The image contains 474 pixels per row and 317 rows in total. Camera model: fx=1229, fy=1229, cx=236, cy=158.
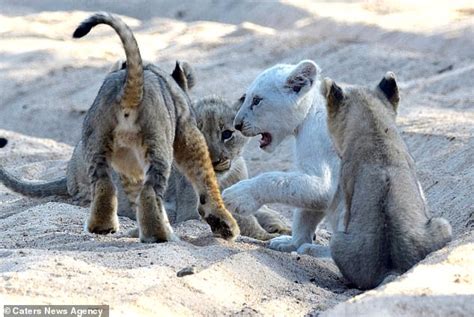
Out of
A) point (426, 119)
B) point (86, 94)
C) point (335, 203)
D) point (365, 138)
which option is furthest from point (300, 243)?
point (86, 94)

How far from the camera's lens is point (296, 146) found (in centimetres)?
864

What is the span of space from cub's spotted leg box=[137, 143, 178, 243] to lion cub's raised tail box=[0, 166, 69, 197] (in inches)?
148

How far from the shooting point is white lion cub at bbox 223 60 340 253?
816 centimetres

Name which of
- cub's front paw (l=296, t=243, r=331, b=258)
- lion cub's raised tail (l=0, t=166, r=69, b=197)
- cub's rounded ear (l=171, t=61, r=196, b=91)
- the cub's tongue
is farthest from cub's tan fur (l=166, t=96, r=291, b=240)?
lion cub's raised tail (l=0, t=166, r=69, b=197)

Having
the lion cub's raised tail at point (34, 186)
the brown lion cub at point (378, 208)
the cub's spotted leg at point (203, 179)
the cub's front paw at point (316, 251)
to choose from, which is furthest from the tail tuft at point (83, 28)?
the lion cub's raised tail at point (34, 186)

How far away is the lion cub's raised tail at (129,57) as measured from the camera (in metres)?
7.37

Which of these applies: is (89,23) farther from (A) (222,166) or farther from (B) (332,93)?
(A) (222,166)

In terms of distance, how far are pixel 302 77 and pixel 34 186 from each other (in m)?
3.58

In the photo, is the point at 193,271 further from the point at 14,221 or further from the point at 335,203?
the point at 14,221

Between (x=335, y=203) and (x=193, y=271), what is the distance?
1913 millimetres

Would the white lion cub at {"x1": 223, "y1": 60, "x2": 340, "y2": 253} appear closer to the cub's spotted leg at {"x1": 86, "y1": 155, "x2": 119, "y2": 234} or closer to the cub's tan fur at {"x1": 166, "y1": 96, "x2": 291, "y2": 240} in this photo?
the cub's tan fur at {"x1": 166, "y1": 96, "x2": 291, "y2": 240}

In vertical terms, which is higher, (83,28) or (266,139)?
(83,28)

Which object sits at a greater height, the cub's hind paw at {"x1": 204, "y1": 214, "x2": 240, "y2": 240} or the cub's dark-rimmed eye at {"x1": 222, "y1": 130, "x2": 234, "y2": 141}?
the cub's dark-rimmed eye at {"x1": 222, "y1": 130, "x2": 234, "y2": 141}

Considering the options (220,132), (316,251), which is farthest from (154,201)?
(220,132)
